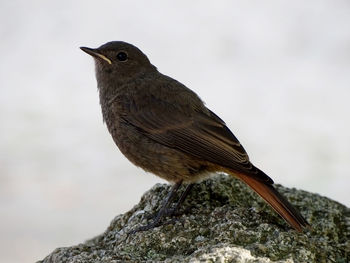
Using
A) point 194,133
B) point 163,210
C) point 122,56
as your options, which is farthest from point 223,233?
point 122,56

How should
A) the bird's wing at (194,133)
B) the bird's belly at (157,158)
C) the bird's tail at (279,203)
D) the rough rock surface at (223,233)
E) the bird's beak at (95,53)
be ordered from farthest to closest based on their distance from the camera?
1. the bird's beak at (95,53)
2. the bird's belly at (157,158)
3. the bird's wing at (194,133)
4. the bird's tail at (279,203)
5. the rough rock surface at (223,233)

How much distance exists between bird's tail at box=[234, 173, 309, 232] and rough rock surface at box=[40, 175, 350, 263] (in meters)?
0.09

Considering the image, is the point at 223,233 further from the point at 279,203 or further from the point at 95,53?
the point at 95,53

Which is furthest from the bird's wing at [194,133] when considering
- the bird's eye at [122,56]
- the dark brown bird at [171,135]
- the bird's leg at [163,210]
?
Result: the bird's eye at [122,56]

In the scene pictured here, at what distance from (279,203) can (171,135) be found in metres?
1.34

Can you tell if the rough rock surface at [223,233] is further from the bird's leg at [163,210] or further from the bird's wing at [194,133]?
the bird's wing at [194,133]

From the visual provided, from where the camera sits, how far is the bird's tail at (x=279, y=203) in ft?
17.4

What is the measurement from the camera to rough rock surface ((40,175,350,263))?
15.7ft

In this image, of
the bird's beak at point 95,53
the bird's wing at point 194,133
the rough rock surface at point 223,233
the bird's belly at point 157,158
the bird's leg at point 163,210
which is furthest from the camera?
the bird's beak at point 95,53

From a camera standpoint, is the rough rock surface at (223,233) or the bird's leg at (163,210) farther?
the bird's leg at (163,210)

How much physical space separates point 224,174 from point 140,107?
108 centimetres

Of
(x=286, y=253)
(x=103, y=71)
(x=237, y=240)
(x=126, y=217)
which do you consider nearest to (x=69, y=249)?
(x=126, y=217)

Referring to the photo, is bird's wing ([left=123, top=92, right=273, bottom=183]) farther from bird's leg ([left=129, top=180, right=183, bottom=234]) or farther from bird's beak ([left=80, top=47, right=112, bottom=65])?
bird's beak ([left=80, top=47, right=112, bottom=65])

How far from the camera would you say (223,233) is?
16.5ft
